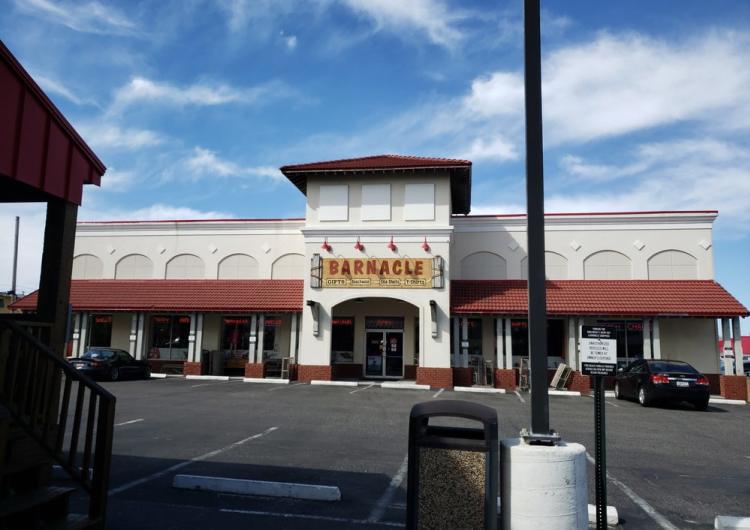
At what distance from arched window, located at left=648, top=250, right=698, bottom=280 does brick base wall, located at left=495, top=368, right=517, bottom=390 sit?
725 cm

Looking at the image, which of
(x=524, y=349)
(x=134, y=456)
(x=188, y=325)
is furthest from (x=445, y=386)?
(x=134, y=456)

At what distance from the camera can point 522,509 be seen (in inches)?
174

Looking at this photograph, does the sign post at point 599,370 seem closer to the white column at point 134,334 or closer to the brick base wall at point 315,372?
the brick base wall at point 315,372

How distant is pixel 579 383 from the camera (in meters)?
21.2

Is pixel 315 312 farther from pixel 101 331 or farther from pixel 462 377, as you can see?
pixel 101 331

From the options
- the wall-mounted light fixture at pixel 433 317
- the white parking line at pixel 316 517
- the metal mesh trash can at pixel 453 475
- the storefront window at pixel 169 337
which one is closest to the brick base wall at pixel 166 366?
the storefront window at pixel 169 337

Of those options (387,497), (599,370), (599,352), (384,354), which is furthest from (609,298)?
(599,370)

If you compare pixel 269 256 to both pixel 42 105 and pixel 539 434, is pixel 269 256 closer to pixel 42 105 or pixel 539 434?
pixel 42 105

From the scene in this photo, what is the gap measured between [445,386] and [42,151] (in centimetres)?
1760

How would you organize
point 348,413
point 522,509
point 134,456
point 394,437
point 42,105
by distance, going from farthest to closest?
point 348,413, point 394,437, point 134,456, point 42,105, point 522,509

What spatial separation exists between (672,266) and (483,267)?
7.62 metres

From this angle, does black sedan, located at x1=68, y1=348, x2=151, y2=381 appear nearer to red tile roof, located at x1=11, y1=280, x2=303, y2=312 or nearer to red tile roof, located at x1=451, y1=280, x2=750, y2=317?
red tile roof, located at x1=11, y1=280, x2=303, y2=312

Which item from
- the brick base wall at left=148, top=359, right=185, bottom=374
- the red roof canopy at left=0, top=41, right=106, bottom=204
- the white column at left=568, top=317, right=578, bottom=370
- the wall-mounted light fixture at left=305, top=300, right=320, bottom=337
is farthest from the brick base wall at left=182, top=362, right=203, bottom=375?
the red roof canopy at left=0, top=41, right=106, bottom=204

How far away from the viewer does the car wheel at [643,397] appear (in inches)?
655
